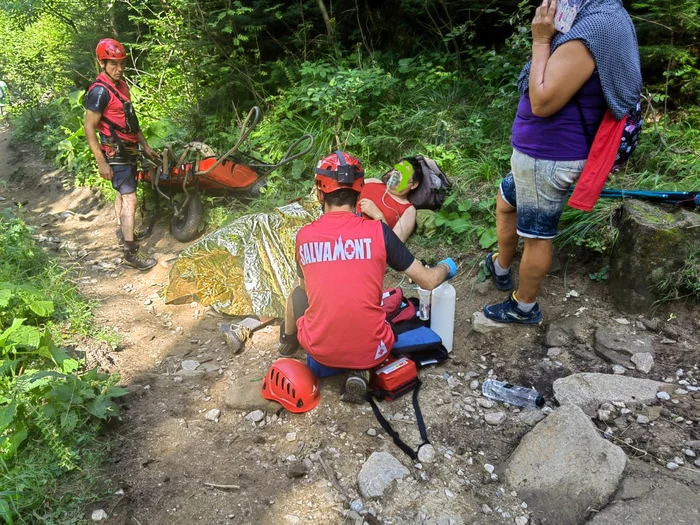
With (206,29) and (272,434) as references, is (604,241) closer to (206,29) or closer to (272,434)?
(272,434)

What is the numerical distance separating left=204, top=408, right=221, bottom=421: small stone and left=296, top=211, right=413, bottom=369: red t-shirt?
32.6 inches

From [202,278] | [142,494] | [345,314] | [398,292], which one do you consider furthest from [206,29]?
Answer: [142,494]

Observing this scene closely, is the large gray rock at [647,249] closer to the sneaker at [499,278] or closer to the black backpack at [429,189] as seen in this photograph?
the sneaker at [499,278]

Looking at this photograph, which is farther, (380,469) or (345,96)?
(345,96)

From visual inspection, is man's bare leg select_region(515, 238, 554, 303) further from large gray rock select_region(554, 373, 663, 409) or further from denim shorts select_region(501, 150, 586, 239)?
large gray rock select_region(554, 373, 663, 409)

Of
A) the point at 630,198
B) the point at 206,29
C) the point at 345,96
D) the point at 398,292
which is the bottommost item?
the point at 398,292

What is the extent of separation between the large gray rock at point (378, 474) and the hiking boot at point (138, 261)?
379 centimetres

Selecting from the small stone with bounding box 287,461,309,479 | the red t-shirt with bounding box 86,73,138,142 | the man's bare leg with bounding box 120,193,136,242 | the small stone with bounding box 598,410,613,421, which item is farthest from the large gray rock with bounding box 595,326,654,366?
the red t-shirt with bounding box 86,73,138,142

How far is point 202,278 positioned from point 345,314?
221 cm

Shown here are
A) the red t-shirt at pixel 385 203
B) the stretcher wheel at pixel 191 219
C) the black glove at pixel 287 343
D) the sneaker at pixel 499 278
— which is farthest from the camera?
the stretcher wheel at pixel 191 219

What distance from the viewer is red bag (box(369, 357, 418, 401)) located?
9.48 ft

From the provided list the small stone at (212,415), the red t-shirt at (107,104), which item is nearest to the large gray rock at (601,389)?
the small stone at (212,415)

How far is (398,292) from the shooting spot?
352 centimetres

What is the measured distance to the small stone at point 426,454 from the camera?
8.32 feet
